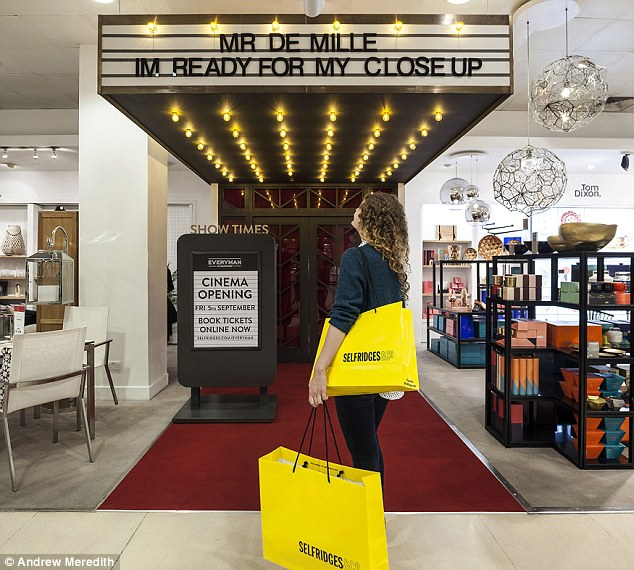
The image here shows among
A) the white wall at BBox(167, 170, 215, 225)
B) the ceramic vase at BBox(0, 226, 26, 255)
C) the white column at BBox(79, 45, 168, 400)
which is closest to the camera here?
the white column at BBox(79, 45, 168, 400)

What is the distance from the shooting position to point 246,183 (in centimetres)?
784

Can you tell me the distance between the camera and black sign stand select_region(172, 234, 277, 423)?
462cm

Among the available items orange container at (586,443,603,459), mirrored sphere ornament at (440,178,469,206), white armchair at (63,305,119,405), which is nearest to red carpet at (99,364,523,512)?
orange container at (586,443,603,459)

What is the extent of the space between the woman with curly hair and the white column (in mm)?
3794

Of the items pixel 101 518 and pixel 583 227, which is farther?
pixel 583 227

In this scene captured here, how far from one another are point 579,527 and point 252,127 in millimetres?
4282

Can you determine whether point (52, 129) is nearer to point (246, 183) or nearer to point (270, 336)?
point (246, 183)

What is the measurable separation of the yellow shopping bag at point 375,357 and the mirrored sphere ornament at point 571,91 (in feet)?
8.11

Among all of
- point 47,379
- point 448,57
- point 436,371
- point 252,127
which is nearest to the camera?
point 47,379

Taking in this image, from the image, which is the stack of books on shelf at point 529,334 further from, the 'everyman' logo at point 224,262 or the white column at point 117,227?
the white column at point 117,227

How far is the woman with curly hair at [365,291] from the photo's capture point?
6.70ft

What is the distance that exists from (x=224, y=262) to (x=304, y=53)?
6.46ft

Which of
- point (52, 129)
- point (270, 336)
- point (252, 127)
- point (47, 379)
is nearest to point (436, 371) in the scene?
point (270, 336)

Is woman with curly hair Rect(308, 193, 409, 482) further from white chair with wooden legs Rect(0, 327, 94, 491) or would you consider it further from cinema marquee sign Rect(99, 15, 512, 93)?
white chair with wooden legs Rect(0, 327, 94, 491)
